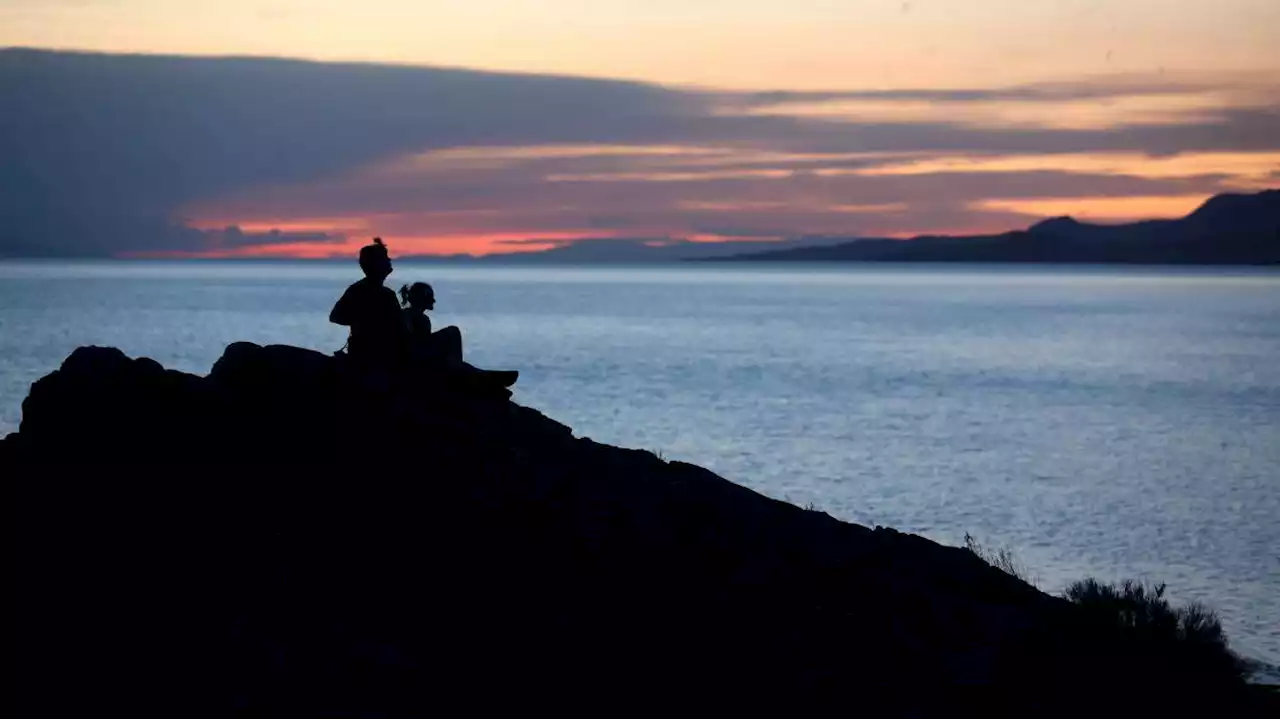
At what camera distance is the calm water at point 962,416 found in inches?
1483

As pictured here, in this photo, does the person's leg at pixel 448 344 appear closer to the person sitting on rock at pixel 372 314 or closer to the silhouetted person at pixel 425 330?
the silhouetted person at pixel 425 330

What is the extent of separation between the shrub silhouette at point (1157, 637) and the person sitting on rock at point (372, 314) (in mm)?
7026

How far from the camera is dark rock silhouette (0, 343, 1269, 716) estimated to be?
38.1 feet

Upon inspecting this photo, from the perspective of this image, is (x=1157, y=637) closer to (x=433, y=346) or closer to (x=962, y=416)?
(x=433, y=346)

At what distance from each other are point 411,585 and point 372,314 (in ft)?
11.3

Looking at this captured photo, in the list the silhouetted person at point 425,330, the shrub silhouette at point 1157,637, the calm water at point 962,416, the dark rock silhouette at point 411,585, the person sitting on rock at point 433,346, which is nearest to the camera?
the dark rock silhouette at point 411,585

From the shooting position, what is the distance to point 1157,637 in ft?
46.5

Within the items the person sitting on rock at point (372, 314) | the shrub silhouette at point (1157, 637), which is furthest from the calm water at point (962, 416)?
the person sitting on rock at point (372, 314)

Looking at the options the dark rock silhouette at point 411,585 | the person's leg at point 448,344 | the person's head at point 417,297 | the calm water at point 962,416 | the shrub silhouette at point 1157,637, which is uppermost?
the person's head at point 417,297

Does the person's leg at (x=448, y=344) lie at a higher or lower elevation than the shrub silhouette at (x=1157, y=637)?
higher

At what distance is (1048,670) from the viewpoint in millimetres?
12758

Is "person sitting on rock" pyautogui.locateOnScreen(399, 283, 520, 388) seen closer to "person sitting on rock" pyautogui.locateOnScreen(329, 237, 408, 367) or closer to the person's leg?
the person's leg

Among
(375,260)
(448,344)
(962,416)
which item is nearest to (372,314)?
(375,260)

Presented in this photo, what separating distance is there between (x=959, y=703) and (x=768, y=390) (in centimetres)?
7012
